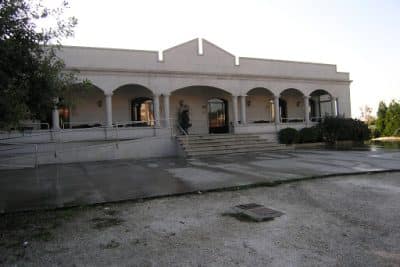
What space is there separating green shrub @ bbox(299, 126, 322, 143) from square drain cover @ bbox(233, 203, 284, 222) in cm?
1509

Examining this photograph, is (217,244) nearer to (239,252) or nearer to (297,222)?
(239,252)

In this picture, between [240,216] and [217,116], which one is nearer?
[240,216]

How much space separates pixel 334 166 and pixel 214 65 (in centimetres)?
1071

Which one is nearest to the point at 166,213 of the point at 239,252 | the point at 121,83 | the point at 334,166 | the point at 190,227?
the point at 190,227

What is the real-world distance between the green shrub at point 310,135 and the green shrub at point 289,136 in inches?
17.2

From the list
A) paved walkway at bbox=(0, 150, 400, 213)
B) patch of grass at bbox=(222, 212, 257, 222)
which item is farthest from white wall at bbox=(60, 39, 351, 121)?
patch of grass at bbox=(222, 212, 257, 222)

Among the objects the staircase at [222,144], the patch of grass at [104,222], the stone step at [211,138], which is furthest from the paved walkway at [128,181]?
the stone step at [211,138]

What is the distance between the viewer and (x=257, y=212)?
529cm

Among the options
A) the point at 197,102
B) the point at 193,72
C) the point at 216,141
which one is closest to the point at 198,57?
the point at 193,72

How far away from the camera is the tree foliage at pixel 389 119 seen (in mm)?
26653

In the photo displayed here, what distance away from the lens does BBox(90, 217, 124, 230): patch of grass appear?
488cm

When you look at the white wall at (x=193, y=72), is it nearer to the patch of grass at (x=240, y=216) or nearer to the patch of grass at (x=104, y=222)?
the patch of grass at (x=104, y=222)

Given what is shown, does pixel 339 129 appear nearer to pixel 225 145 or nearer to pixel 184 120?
pixel 225 145

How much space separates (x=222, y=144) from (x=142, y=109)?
5.90m
